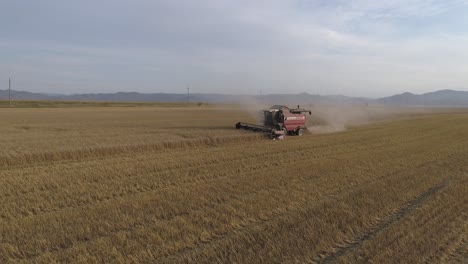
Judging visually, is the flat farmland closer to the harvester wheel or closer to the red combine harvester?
the red combine harvester

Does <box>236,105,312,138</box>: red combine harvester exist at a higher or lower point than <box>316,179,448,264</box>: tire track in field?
higher

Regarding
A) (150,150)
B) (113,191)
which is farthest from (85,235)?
(150,150)

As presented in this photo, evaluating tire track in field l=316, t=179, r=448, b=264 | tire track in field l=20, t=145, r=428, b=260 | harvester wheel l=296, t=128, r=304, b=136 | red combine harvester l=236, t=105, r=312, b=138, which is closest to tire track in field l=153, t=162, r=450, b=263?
tire track in field l=20, t=145, r=428, b=260

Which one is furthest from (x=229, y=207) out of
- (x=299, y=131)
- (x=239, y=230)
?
(x=299, y=131)

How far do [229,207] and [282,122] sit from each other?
53.4ft

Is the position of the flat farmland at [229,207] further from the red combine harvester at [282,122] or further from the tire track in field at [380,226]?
the red combine harvester at [282,122]

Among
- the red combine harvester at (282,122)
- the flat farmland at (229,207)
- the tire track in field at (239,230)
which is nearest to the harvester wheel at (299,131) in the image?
the red combine harvester at (282,122)

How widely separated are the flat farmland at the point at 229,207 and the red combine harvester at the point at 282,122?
8.04 m

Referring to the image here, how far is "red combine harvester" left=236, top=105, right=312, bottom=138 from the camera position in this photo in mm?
23973

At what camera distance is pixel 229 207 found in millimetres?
8422

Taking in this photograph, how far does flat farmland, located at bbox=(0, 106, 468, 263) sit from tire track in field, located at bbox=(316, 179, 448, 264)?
0.03 meters

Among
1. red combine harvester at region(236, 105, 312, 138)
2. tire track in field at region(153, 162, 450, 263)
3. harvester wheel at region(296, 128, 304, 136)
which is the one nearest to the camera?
tire track in field at region(153, 162, 450, 263)

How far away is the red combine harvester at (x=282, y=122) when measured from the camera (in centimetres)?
2397

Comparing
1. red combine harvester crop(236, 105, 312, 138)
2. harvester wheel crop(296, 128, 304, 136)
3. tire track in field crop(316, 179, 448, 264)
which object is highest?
red combine harvester crop(236, 105, 312, 138)
